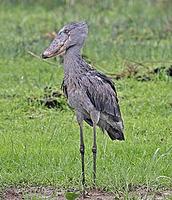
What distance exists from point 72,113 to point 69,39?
9.43 feet

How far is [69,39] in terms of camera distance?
283 inches

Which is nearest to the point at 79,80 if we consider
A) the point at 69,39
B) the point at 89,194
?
the point at 69,39

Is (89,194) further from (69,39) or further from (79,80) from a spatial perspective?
(69,39)

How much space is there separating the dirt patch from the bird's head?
113cm

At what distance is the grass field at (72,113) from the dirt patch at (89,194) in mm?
56

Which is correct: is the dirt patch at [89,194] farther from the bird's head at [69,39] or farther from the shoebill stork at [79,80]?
the bird's head at [69,39]

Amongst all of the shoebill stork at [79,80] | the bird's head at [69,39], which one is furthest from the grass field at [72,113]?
the bird's head at [69,39]

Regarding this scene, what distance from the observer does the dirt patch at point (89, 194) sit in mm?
6883

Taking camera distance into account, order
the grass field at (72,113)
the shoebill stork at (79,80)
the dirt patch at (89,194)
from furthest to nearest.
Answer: the grass field at (72,113)
the shoebill stork at (79,80)
the dirt patch at (89,194)

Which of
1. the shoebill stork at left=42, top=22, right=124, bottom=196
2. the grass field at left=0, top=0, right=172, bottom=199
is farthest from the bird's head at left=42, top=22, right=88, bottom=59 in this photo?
the grass field at left=0, top=0, right=172, bottom=199

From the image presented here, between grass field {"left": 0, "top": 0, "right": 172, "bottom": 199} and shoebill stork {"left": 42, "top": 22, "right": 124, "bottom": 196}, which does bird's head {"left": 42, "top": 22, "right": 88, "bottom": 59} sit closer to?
shoebill stork {"left": 42, "top": 22, "right": 124, "bottom": 196}

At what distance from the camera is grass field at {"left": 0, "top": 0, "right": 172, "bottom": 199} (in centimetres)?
753

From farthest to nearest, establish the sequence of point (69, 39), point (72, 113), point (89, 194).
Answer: point (72, 113) → point (69, 39) → point (89, 194)

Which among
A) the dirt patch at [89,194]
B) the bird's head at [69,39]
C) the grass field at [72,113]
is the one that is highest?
the bird's head at [69,39]
